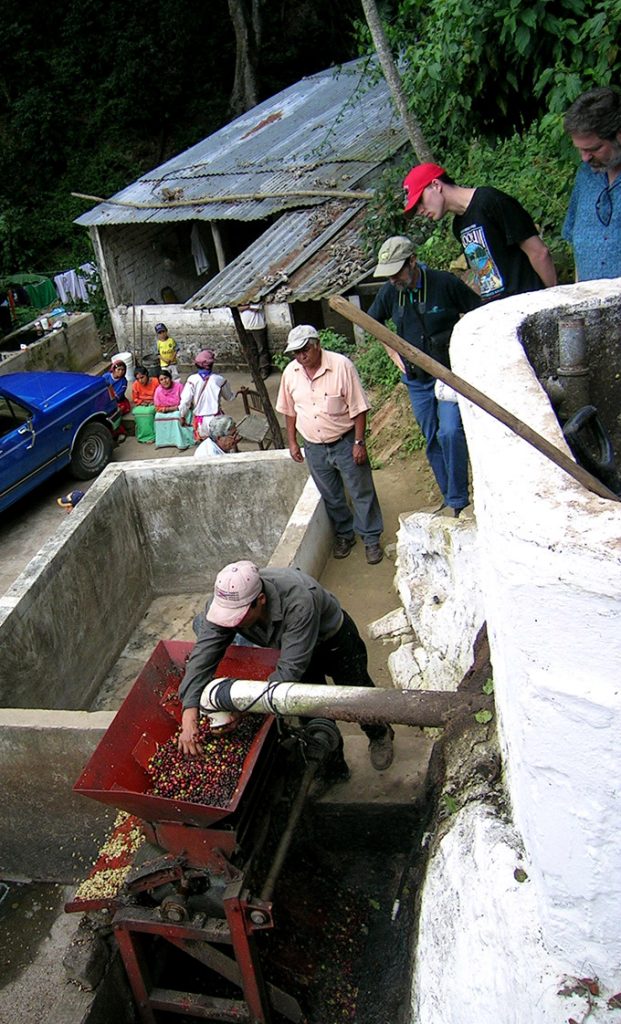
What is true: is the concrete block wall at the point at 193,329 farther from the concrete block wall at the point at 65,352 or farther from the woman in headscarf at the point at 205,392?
the woman in headscarf at the point at 205,392

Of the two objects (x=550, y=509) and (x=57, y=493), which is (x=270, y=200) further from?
(x=550, y=509)

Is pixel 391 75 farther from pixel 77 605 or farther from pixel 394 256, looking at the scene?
pixel 77 605

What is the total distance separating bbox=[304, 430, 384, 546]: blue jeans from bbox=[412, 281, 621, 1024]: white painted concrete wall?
11.1ft

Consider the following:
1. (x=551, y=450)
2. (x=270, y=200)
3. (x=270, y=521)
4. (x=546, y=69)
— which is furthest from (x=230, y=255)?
(x=551, y=450)

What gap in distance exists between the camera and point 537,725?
192cm

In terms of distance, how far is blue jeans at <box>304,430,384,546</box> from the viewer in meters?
6.13

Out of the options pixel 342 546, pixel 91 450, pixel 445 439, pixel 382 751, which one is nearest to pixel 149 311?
pixel 91 450

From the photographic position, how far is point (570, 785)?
1.92 metres

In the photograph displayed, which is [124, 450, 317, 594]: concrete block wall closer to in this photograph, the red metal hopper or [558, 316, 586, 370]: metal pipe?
the red metal hopper

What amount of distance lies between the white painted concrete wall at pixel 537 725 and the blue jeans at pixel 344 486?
338 cm

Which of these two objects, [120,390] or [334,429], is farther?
[120,390]

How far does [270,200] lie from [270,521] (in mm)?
5930

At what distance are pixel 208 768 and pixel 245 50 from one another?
20347 millimetres

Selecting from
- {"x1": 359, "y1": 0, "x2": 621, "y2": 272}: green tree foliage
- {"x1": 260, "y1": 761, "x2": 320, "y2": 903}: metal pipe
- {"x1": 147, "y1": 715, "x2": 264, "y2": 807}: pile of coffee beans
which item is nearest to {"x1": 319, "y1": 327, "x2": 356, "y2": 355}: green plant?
{"x1": 359, "y1": 0, "x2": 621, "y2": 272}: green tree foliage
